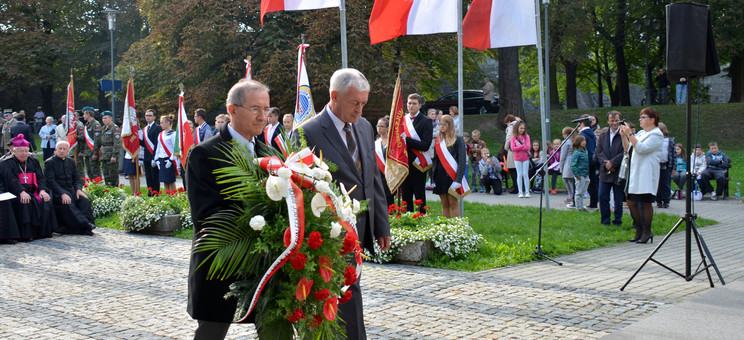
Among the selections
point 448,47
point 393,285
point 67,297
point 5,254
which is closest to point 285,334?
point 393,285

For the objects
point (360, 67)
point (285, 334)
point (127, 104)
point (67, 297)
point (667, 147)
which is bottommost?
point (67, 297)

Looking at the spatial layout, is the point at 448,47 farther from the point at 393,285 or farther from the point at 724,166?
the point at 393,285

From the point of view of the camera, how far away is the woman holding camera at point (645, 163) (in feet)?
34.2

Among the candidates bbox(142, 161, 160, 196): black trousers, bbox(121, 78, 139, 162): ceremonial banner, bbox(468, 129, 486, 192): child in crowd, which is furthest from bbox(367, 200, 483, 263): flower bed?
bbox(121, 78, 139, 162): ceremonial banner

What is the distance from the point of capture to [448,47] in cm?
3266

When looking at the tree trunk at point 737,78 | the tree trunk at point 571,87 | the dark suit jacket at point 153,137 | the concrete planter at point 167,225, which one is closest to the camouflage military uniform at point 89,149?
the dark suit jacket at point 153,137

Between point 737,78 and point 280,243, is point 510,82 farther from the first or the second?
point 280,243

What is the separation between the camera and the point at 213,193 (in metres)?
3.92

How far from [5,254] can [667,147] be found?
12.1 metres

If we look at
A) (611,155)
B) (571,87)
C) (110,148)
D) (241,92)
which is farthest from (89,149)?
(571,87)

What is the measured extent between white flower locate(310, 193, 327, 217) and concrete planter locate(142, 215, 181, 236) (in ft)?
31.9

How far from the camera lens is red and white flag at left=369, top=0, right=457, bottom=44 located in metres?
12.4

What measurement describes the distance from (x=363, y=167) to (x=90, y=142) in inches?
663

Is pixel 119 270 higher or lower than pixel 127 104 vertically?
lower
